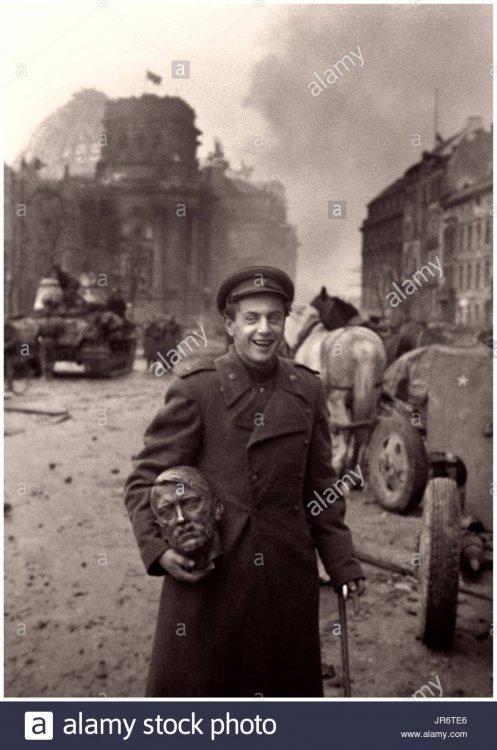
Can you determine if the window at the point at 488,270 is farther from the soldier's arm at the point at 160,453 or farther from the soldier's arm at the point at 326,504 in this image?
the soldier's arm at the point at 160,453

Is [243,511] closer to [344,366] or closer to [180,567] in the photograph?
[180,567]

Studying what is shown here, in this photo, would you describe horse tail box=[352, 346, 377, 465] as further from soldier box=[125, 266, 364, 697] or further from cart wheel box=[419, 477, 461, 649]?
soldier box=[125, 266, 364, 697]

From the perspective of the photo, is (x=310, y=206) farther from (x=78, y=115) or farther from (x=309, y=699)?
(x=309, y=699)

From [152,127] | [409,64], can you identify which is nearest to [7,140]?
[152,127]

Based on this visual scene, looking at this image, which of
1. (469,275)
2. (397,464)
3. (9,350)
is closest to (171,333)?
(9,350)

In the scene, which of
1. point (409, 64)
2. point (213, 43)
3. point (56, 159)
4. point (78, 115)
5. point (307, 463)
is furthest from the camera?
point (56, 159)
